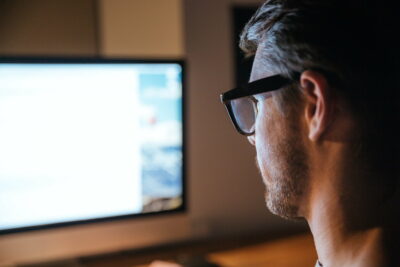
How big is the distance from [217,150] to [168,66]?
37 centimetres

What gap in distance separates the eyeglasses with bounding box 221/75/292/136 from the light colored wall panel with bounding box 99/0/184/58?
0.64 m

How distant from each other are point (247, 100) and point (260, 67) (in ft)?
0.23

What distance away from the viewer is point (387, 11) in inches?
21.6

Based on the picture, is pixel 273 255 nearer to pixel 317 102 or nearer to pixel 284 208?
pixel 284 208

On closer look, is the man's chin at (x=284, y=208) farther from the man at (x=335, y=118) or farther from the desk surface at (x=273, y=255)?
the desk surface at (x=273, y=255)

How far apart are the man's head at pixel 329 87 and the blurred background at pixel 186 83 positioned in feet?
2.09

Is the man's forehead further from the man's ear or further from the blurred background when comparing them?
the blurred background

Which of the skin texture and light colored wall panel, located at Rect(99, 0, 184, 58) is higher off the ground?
light colored wall panel, located at Rect(99, 0, 184, 58)

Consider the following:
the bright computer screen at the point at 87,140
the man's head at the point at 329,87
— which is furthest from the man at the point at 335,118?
the bright computer screen at the point at 87,140

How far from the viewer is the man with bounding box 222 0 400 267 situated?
54cm

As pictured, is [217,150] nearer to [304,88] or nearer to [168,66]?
[168,66]

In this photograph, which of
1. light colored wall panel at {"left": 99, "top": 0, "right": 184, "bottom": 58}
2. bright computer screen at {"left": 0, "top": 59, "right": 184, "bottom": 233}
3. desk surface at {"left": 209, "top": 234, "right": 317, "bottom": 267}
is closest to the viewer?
bright computer screen at {"left": 0, "top": 59, "right": 184, "bottom": 233}

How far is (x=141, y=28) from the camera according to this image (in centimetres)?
133

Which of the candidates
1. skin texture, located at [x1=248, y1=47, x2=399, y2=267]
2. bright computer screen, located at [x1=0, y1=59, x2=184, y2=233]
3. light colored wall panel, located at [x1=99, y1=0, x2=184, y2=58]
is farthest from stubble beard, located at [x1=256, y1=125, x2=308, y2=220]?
light colored wall panel, located at [x1=99, y1=0, x2=184, y2=58]
